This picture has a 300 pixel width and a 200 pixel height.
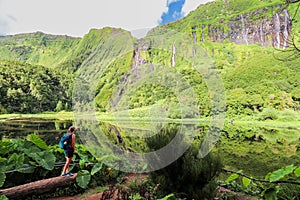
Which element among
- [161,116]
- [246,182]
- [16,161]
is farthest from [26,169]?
[161,116]

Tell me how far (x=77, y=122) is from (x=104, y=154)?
191 cm

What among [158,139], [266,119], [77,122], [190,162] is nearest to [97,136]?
[77,122]

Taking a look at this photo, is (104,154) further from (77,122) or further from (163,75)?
(163,75)

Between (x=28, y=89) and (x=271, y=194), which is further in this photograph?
(x=28, y=89)

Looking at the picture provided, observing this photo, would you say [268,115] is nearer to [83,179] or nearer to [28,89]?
[83,179]

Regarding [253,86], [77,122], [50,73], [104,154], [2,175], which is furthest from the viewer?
[50,73]

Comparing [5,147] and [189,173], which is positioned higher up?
[5,147]

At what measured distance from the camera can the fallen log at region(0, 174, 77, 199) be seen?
3.55 m

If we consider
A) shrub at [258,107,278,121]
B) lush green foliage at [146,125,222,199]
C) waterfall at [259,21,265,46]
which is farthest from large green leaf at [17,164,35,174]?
waterfall at [259,21,265,46]

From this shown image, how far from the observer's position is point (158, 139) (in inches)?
154

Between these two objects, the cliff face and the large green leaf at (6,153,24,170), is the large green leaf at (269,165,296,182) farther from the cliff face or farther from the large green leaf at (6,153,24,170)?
the cliff face

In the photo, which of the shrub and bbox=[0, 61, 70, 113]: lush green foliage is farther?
bbox=[0, 61, 70, 113]: lush green foliage

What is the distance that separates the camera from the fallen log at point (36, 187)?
3.55 meters

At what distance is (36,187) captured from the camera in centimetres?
383
